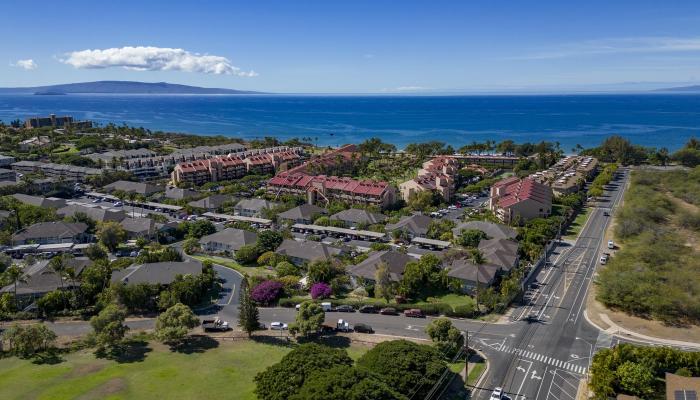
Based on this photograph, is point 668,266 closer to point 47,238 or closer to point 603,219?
point 603,219

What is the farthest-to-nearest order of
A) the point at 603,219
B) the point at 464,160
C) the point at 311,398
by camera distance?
the point at 464,160
the point at 603,219
the point at 311,398

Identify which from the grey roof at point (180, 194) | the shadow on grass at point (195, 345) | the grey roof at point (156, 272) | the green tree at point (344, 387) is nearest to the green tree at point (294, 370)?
the green tree at point (344, 387)

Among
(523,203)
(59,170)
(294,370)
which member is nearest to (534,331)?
(294,370)

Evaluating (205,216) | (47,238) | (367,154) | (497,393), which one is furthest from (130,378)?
(367,154)

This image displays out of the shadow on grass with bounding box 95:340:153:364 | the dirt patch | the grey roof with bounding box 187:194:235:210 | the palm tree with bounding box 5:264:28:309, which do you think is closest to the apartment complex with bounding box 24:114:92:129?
the grey roof with bounding box 187:194:235:210

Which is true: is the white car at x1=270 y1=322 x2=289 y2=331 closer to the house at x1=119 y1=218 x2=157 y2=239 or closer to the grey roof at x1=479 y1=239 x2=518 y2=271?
the grey roof at x1=479 y1=239 x2=518 y2=271

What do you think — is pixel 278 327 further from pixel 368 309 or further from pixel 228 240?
pixel 228 240

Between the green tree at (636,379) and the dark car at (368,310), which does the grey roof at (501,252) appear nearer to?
the dark car at (368,310)
